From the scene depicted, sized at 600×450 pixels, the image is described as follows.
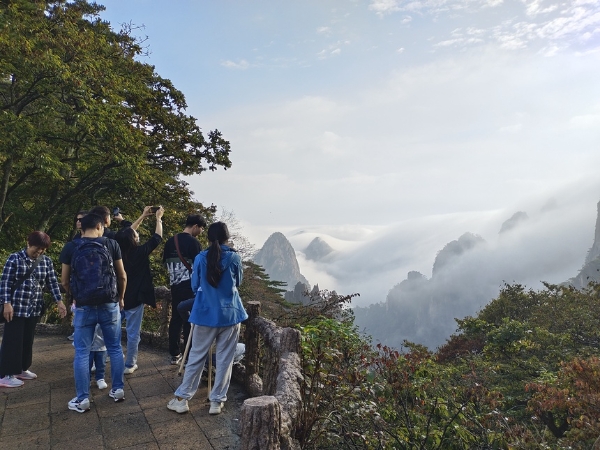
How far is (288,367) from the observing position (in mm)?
3223

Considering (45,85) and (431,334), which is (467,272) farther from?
(45,85)

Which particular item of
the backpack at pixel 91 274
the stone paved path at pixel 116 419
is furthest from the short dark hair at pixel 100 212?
the stone paved path at pixel 116 419

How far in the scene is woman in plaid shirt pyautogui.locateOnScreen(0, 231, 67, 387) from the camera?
14.6 ft

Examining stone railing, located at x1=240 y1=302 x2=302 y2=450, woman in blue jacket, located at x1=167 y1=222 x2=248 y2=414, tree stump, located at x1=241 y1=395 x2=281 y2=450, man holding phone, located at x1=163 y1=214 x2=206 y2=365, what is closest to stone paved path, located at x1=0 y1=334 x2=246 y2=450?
woman in blue jacket, located at x1=167 y1=222 x2=248 y2=414

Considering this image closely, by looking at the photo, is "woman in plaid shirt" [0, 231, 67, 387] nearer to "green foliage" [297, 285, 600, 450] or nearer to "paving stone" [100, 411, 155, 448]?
"paving stone" [100, 411, 155, 448]

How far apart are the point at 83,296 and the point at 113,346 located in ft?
2.11

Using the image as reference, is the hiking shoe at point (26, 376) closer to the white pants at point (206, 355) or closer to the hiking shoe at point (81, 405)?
the hiking shoe at point (81, 405)

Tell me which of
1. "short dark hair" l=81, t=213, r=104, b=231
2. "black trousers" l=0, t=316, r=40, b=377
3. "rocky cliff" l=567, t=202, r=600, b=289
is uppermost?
"short dark hair" l=81, t=213, r=104, b=231

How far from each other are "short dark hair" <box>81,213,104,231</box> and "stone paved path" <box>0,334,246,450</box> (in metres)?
1.86

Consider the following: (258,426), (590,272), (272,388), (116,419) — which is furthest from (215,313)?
(590,272)

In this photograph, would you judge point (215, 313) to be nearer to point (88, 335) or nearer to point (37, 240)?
point (88, 335)

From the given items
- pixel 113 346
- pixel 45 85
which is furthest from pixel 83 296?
pixel 45 85

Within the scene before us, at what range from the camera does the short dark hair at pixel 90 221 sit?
3974 millimetres

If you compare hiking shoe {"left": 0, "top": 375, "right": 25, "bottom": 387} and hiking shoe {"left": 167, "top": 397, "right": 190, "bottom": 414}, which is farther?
hiking shoe {"left": 0, "top": 375, "right": 25, "bottom": 387}
